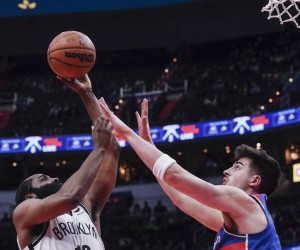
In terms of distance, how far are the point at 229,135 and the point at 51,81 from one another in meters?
9.46

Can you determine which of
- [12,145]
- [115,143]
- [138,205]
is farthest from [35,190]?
[12,145]

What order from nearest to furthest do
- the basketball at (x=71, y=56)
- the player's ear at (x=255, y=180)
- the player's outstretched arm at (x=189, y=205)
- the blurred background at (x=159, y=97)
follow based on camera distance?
the player's ear at (x=255, y=180)
the player's outstretched arm at (x=189, y=205)
the basketball at (x=71, y=56)
the blurred background at (x=159, y=97)

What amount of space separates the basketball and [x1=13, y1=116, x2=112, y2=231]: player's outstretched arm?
27.6 inches

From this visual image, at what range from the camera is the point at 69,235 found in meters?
3.87

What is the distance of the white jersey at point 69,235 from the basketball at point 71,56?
3.04 ft

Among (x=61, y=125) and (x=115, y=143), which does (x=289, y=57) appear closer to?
(x=61, y=125)

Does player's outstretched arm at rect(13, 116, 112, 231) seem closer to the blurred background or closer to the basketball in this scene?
the basketball

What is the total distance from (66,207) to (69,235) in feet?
1.12

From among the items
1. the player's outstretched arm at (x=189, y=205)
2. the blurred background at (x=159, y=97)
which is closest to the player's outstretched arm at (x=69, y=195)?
the player's outstretched arm at (x=189, y=205)

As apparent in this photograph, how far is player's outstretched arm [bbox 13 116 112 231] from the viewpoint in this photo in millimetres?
3594

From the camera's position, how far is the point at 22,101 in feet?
85.6

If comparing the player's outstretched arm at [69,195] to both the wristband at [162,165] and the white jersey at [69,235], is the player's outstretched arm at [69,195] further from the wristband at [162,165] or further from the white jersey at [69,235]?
the wristband at [162,165]

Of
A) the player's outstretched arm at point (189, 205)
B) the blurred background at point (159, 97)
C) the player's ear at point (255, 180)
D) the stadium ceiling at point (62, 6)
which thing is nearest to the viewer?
the player's ear at point (255, 180)

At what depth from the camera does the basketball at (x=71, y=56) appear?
441 centimetres
